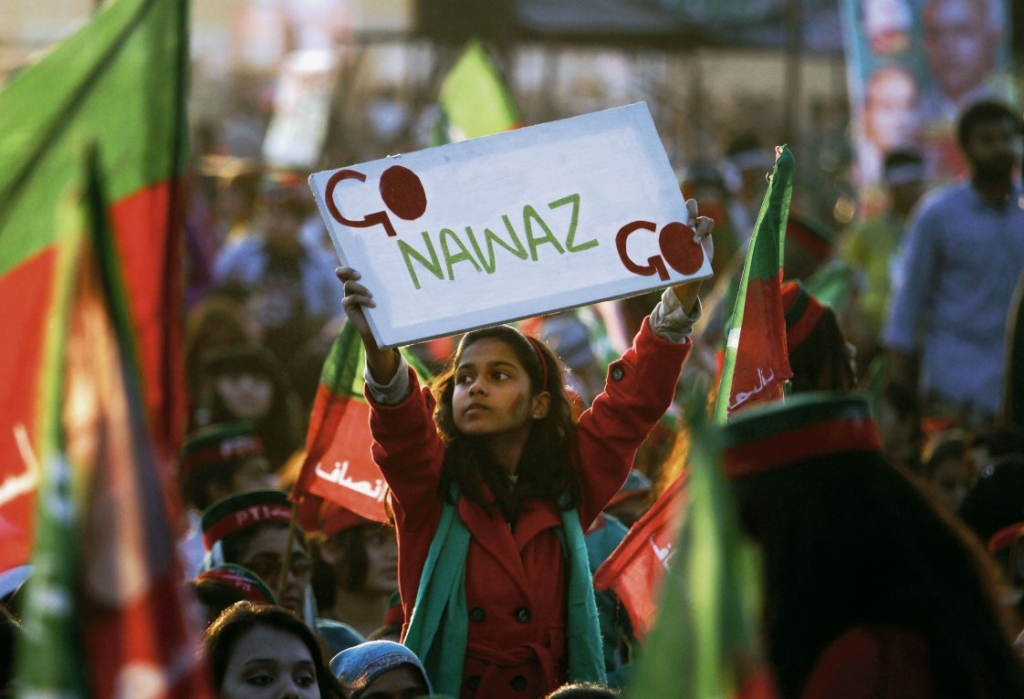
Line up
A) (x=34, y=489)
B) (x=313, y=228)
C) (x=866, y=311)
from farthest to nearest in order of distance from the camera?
1. (x=313, y=228)
2. (x=866, y=311)
3. (x=34, y=489)

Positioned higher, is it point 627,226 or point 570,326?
point 570,326

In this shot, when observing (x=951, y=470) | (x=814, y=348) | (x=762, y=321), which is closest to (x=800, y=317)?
(x=814, y=348)

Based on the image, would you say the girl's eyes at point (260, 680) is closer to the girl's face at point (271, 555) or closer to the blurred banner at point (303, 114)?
the girl's face at point (271, 555)

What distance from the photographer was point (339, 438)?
5.49 m

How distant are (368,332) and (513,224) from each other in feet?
1.40

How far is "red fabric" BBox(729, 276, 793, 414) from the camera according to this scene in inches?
183

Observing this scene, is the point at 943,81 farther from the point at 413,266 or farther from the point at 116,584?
the point at 116,584

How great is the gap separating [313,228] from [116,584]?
10681mm

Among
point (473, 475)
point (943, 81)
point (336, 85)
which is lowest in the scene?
point (473, 475)

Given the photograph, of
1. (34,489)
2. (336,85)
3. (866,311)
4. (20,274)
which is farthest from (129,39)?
(336,85)

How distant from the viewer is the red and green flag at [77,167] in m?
4.14

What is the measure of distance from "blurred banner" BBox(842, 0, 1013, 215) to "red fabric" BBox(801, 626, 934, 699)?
30.6ft

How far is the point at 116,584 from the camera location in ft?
8.15

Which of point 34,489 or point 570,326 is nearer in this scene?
point 34,489
